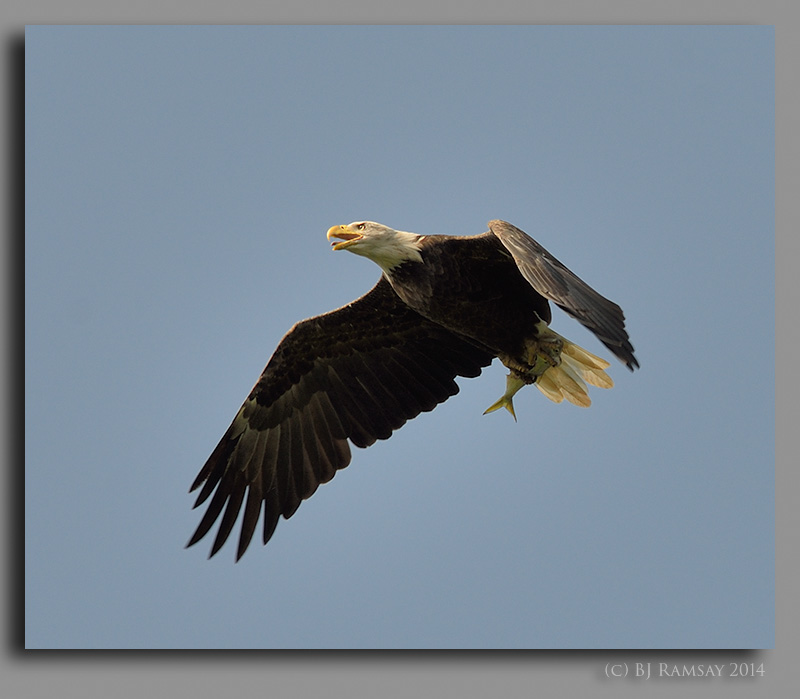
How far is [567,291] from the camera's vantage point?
23.4 feet

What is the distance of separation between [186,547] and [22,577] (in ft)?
4.31

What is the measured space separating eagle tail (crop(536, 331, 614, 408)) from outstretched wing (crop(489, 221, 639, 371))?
5.56 feet

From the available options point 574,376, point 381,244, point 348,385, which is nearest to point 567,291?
point 381,244

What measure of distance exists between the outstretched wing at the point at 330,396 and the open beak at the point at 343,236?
2.67 feet

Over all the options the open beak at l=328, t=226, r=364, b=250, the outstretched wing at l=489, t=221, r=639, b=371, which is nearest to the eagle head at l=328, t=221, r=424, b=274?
the open beak at l=328, t=226, r=364, b=250

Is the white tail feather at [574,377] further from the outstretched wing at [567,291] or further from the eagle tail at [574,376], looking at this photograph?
the outstretched wing at [567,291]

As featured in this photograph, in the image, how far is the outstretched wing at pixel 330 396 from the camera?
368 inches

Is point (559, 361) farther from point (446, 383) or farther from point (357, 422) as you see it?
point (357, 422)

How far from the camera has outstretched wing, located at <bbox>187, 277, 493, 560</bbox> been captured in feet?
30.7

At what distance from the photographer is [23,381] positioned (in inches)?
316

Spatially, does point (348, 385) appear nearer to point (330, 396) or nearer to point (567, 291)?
point (330, 396)

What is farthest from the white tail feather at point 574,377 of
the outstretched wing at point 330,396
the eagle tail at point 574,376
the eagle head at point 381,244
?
the eagle head at point 381,244

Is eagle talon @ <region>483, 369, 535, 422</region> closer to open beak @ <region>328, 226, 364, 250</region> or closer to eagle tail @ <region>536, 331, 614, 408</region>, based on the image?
eagle tail @ <region>536, 331, 614, 408</region>

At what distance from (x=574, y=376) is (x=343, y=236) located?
2.27 metres
